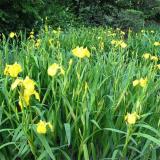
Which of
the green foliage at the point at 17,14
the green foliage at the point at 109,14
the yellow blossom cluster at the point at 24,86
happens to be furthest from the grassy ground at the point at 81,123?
the green foliage at the point at 109,14

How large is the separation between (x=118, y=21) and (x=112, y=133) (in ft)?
24.9

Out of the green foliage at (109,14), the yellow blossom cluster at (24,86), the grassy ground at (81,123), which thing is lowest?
the green foliage at (109,14)

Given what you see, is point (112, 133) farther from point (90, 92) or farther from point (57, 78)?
point (57, 78)

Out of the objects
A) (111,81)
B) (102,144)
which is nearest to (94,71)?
(111,81)

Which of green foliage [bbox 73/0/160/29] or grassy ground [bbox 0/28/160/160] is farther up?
grassy ground [bbox 0/28/160/160]

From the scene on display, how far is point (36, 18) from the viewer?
5953mm

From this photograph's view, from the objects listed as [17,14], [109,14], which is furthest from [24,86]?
[109,14]

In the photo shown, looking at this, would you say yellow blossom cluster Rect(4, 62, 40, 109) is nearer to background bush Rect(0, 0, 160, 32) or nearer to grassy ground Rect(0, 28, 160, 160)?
grassy ground Rect(0, 28, 160, 160)

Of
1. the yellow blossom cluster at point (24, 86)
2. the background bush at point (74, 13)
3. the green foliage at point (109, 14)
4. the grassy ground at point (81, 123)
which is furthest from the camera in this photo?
the green foliage at point (109, 14)

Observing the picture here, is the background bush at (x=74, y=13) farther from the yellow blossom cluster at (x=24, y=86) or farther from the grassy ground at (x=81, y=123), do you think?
the yellow blossom cluster at (x=24, y=86)

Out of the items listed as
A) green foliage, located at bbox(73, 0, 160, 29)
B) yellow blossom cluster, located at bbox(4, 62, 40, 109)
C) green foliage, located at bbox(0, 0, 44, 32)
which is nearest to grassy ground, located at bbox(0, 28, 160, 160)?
yellow blossom cluster, located at bbox(4, 62, 40, 109)

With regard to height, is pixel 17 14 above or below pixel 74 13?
above

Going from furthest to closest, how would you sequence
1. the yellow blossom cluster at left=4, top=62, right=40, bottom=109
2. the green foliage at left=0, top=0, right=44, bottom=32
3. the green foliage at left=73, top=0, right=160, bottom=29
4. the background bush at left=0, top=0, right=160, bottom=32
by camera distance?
the green foliage at left=73, top=0, right=160, bottom=29 < the background bush at left=0, top=0, right=160, bottom=32 < the green foliage at left=0, top=0, right=44, bottom=32 < the yellow blossom cluster at left=4, top=62, right=40, bottom=109

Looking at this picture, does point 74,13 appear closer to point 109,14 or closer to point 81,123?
point 109,14
